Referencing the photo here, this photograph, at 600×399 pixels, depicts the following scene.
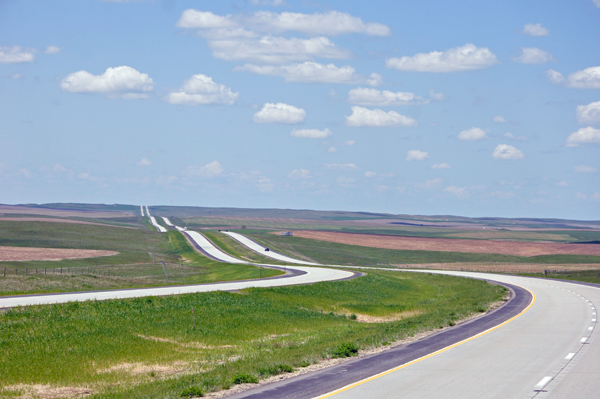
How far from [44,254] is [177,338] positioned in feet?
227

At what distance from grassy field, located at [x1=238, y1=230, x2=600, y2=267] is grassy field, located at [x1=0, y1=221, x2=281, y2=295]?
23.4 metres

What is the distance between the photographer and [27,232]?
126 metres

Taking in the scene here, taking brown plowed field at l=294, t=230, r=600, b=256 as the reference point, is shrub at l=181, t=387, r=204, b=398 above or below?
above

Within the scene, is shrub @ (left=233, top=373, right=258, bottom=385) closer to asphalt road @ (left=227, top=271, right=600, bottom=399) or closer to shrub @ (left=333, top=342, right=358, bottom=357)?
asphalt road @ (left=227, top=271, right=600, bottom=399)

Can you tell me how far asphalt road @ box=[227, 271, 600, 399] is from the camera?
1545 centimetres

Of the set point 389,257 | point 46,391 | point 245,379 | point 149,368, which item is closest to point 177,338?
point 149,368

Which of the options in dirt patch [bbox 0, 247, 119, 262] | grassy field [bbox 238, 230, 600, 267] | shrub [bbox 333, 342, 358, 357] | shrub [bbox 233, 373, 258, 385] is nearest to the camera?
shrub [bbox 233, 373, 258, 385]

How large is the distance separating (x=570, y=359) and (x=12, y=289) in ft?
132

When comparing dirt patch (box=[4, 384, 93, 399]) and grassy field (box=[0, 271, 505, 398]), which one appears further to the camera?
grassy field (box=[0, 271, 505, 398])

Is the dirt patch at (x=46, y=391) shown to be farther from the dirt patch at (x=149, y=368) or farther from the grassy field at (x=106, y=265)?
the grassy field at (x=106, y=265)

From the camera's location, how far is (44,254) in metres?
89.1

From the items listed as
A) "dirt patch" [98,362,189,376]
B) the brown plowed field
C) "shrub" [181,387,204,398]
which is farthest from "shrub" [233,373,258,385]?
the brown plowed field

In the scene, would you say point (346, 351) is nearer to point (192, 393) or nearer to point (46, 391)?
point (192, 393)

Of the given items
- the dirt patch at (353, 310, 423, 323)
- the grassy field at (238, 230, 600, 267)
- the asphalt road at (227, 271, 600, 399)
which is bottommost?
the grassy field at (238, 230, 600, 267)
